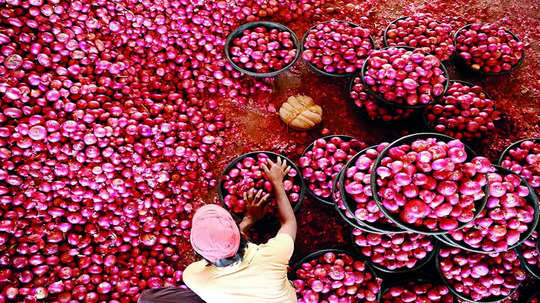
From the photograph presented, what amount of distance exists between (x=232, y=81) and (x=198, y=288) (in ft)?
5.76

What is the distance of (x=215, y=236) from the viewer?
4.29ft

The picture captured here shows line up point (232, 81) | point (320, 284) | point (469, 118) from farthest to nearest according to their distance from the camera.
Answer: point (232, 81), point (469, 118), point (320, 284)

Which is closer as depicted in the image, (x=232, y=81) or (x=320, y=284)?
(x=320, y=284)

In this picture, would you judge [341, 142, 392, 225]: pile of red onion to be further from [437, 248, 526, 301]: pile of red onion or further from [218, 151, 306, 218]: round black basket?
[437, 248, 526, 301]: pile of red onion

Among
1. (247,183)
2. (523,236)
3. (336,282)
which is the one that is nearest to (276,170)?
(247,183)

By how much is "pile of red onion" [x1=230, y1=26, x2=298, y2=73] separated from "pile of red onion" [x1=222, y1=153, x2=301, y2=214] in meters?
0.80

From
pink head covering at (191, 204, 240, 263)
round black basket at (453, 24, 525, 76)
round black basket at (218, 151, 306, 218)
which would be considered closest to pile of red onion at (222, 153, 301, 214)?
round black basket at (218, 151, 306, 218)

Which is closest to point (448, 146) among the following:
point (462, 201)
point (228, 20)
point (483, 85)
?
point (462, 201)

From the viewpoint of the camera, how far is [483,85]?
9.52 feet

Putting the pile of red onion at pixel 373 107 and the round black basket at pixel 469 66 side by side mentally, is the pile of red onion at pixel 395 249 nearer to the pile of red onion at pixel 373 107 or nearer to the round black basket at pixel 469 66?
the pile of red onion at pixel 373 107

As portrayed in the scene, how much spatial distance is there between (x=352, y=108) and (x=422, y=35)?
2.67 feet

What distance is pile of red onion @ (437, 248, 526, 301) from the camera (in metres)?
1.90

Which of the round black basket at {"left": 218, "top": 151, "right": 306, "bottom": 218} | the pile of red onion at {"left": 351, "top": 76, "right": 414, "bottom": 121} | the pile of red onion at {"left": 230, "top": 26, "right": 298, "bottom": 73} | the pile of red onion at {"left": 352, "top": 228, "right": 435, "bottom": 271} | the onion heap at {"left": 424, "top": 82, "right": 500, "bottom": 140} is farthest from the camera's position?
the pile of red onion at {"left": 230, "top": 26, "right": 298, "bottom": 73}

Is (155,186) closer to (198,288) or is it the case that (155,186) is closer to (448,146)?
(198,288)
